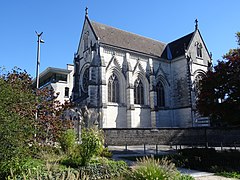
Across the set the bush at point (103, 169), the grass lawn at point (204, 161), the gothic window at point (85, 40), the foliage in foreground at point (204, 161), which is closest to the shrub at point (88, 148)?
the bush at point (103, 169)

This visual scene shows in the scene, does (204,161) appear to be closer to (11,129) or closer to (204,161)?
(204,161)

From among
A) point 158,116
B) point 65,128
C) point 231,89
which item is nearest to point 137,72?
point 158,116

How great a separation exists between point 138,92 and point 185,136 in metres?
10.2

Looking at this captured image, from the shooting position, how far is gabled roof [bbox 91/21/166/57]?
106 ft

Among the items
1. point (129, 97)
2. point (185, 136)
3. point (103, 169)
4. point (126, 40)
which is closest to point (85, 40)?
point (126, 40)

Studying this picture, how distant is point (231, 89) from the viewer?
1530 cm

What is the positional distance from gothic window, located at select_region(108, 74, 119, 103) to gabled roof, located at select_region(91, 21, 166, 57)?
15.8 feet

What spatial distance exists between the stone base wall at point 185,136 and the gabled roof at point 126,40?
1374cm

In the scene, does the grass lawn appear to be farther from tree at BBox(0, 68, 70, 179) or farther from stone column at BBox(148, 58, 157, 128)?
stone column at BBox(148, 58, 157, 128)

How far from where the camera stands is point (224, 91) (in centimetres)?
1560

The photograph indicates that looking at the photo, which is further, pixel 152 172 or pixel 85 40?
pixel 85 40

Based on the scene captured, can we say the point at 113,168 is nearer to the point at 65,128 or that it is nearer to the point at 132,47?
the point at 65,128

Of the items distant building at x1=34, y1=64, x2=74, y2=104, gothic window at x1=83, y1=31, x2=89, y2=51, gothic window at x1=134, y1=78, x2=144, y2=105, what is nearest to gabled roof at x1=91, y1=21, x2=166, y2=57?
gothic window at x1=83, y1=31, x2=89, y2=51

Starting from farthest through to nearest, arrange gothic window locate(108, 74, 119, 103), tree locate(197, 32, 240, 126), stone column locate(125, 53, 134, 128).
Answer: gothic window locate(108, 74, 119, 103)
stone column locate(125, 53, 134, 128)
tree locate(197, 32, 240, 126)
